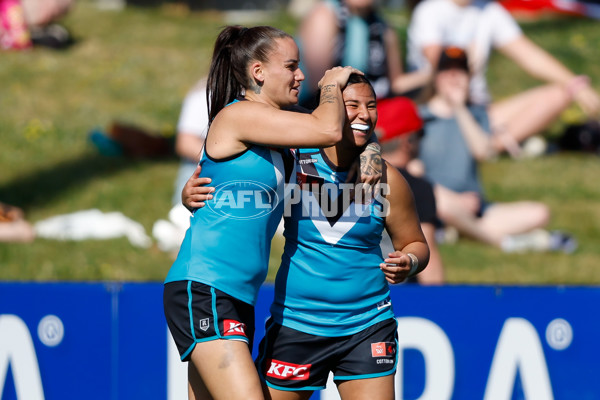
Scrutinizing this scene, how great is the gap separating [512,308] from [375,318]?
4.58 feet

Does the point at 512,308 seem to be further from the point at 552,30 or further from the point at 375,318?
the point at 552,30

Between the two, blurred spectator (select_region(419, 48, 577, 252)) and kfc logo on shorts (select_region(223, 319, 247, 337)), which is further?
blurred spectator (select_region(419, 48, 577, 252))

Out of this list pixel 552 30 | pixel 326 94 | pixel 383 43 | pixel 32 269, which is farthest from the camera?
pixel 552 30

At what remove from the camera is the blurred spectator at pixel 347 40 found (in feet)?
22.3

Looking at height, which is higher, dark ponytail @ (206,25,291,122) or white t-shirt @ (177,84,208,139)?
white t-shirt @ (177,84,208,139)

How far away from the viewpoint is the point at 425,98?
26.4ft

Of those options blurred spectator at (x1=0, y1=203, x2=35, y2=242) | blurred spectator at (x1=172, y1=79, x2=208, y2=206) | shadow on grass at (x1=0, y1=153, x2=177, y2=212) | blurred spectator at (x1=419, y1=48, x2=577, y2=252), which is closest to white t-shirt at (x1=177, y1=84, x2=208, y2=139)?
blurred spectator at (x1=172, y1=79, x2=208, y2=206)

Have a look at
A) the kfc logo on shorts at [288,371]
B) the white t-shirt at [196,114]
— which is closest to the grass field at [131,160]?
the white t-shirt at [196,114]

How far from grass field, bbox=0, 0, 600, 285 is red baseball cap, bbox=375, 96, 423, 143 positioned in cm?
168

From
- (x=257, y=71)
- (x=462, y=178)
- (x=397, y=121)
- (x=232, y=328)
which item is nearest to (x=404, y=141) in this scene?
(x=397, y=121)

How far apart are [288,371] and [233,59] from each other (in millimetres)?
1303

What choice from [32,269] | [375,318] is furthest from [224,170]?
[32,269]

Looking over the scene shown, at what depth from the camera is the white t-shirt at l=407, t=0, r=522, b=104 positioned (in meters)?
8.49

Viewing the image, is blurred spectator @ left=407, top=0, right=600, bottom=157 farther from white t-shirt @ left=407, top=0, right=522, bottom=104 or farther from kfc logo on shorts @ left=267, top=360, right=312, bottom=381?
kfc logo on shorts @ left=267, top=360, right=312, bottom=381
